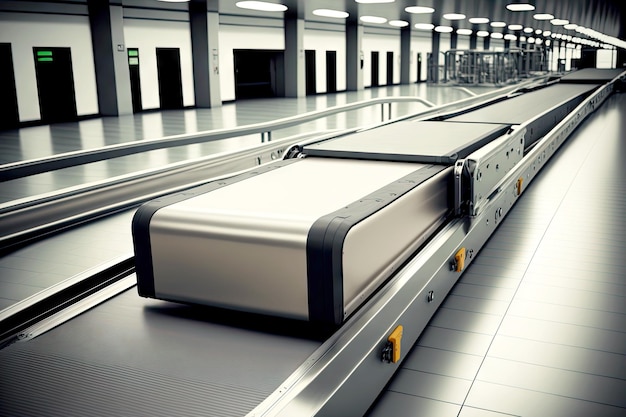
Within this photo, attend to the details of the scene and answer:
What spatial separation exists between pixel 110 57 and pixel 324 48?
1309 cm

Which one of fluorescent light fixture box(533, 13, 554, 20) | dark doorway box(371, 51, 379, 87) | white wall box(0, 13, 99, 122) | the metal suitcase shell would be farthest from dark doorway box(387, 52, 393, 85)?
the metal suitcase shell

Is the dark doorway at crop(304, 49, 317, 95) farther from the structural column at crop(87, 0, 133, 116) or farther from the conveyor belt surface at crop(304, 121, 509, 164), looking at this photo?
the conveyor belt surface at crop(304, 121, 509, 164)

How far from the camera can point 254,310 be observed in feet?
9.03

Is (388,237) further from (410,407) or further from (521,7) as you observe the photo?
(521,7)

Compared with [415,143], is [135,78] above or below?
above

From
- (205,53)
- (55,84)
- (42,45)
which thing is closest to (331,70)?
(205,53)

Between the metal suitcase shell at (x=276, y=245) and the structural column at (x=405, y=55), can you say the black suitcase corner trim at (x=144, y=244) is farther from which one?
the structural column at (x=405, y=55)

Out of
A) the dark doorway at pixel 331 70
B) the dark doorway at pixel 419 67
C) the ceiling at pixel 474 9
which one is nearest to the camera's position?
the ceiling at pixel 474 9

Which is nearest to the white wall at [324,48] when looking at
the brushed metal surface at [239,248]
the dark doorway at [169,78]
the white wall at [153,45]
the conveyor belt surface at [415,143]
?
the white wall at [153,45]

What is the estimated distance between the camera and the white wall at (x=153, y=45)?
60.4 ft

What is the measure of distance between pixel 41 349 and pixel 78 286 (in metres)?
0.84

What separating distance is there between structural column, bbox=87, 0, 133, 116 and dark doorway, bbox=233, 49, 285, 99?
8.53 meters

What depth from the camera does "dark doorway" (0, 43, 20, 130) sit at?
47.8ft

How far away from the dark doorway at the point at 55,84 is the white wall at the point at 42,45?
152mm
